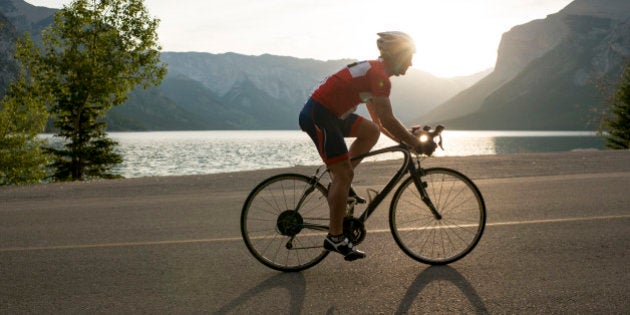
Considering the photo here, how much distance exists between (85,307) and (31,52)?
31.2 meters

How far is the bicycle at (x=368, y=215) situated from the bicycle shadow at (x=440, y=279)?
0.21m

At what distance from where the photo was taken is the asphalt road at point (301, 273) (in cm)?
404

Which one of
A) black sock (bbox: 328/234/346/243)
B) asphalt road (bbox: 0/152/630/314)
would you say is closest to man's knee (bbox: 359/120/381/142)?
black sock (bbox: 328/234/346/243)

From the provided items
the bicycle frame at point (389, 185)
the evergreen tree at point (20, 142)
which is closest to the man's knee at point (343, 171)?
the bicycle frame at point (389, 185)

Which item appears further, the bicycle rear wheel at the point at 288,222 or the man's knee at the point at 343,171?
the bicycle rear wheel at the point at 288,222


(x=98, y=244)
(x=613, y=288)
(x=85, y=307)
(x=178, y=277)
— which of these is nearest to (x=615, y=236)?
(x=613, y=288)

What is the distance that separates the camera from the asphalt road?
13.3 feet

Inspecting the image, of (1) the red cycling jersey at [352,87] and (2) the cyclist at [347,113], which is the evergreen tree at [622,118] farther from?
(1) the red cycling jersey at [352,87]

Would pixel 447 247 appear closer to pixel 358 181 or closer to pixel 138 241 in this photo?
pixel 138 241


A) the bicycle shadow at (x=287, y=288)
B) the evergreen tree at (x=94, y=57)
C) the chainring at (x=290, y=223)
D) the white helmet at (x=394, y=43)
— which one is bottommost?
the bicycle shadow at (x=287, y=288)

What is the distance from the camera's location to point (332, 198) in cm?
474

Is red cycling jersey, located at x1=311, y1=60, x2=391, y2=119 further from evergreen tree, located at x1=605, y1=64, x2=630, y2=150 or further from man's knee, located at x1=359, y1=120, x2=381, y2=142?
evergreen tree, located at x1=605, y1=64, x2=630, y2=150

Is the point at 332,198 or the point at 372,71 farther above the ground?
the point at 372,71

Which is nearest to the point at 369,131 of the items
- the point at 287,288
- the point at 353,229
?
the point at 353,229
